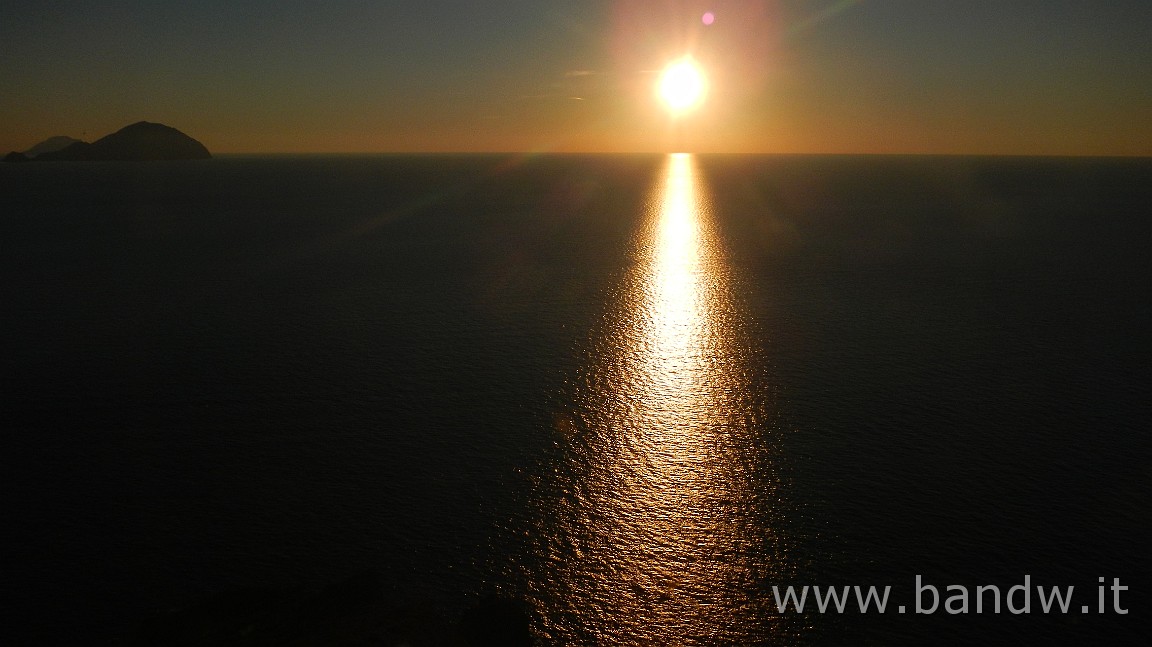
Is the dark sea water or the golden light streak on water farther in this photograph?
the dark sea water

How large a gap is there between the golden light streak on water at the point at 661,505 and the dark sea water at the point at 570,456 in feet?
0.73

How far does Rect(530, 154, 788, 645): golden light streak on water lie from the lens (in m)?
35.6

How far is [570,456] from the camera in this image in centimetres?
5238

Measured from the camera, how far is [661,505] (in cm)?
4594

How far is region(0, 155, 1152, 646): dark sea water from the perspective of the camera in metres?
36.2

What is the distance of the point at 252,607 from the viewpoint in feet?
113

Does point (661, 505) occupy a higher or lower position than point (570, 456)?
lower

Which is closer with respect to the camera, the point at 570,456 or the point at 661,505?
the point at 661,505

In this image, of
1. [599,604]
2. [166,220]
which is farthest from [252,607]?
[166,220]

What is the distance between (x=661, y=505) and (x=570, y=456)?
9.03m

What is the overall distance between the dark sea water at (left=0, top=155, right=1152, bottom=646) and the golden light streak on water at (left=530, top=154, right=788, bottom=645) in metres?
0.22

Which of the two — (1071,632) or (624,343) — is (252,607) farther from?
(624,343)

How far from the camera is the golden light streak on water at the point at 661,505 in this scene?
1403 inches

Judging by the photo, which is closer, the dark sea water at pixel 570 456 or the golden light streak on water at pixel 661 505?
the golden light streak on water at pixel 661 505
